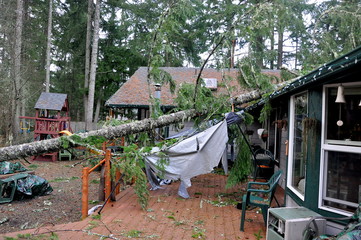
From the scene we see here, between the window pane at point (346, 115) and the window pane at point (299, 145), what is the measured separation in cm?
66

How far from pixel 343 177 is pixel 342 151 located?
0.31 meters

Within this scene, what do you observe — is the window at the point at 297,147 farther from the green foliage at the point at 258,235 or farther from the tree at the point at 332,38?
the tree at the point at 332,38

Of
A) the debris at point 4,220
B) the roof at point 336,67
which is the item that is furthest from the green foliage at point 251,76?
the debris at point 4,220

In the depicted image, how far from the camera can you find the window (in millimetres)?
3878

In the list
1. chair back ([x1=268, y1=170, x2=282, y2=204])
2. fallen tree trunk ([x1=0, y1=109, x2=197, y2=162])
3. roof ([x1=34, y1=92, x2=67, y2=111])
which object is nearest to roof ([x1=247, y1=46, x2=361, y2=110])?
chair back ([x1=268, y1=170, x2=282, y2=204])

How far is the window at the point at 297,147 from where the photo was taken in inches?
153

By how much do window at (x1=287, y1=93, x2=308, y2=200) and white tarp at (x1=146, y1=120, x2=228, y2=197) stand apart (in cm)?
149

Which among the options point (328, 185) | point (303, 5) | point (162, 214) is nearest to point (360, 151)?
point (328, 185)

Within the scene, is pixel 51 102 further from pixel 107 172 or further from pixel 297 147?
→ pixel 297 147

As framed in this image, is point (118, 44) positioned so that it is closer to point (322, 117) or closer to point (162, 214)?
point (162, 214)

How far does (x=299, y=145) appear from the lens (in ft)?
13.5

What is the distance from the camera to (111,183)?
6121mm

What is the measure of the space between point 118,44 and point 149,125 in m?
18.2

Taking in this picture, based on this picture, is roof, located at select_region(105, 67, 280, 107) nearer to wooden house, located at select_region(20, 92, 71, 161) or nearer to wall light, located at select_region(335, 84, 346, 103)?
wooden house, located at select_region(20, 92, 71, 161)
